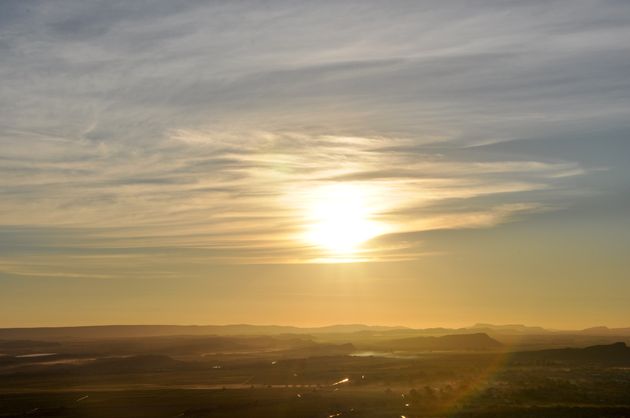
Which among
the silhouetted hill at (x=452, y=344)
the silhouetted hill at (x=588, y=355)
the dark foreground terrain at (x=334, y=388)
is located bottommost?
the dark foreground terrain at (x=334, y=388)

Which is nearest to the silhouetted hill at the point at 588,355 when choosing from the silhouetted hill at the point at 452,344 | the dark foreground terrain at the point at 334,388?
the dark foreground terrain at the point at 334,388

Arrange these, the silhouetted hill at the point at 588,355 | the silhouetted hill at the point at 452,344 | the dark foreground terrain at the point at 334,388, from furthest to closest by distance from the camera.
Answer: the silhouetted hill at the point at 452,344 → the silhouetted hill at the point at 588,355 → the dark foreground terrain at the point at 334,388

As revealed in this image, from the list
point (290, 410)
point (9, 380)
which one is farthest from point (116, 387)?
point (290, 410)

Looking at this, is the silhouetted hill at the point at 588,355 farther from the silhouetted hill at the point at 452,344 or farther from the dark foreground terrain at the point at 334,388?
the silhouetted hill at the point at 452,344

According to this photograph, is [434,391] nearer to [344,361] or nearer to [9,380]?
[344,361]

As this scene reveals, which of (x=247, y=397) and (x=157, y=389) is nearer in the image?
(x=247, y=397)

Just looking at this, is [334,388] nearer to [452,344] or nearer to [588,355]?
[588,355]

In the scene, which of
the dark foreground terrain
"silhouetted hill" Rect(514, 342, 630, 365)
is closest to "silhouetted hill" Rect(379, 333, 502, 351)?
the dark foreground terrain

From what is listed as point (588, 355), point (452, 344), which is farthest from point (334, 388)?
point (452, 344)
